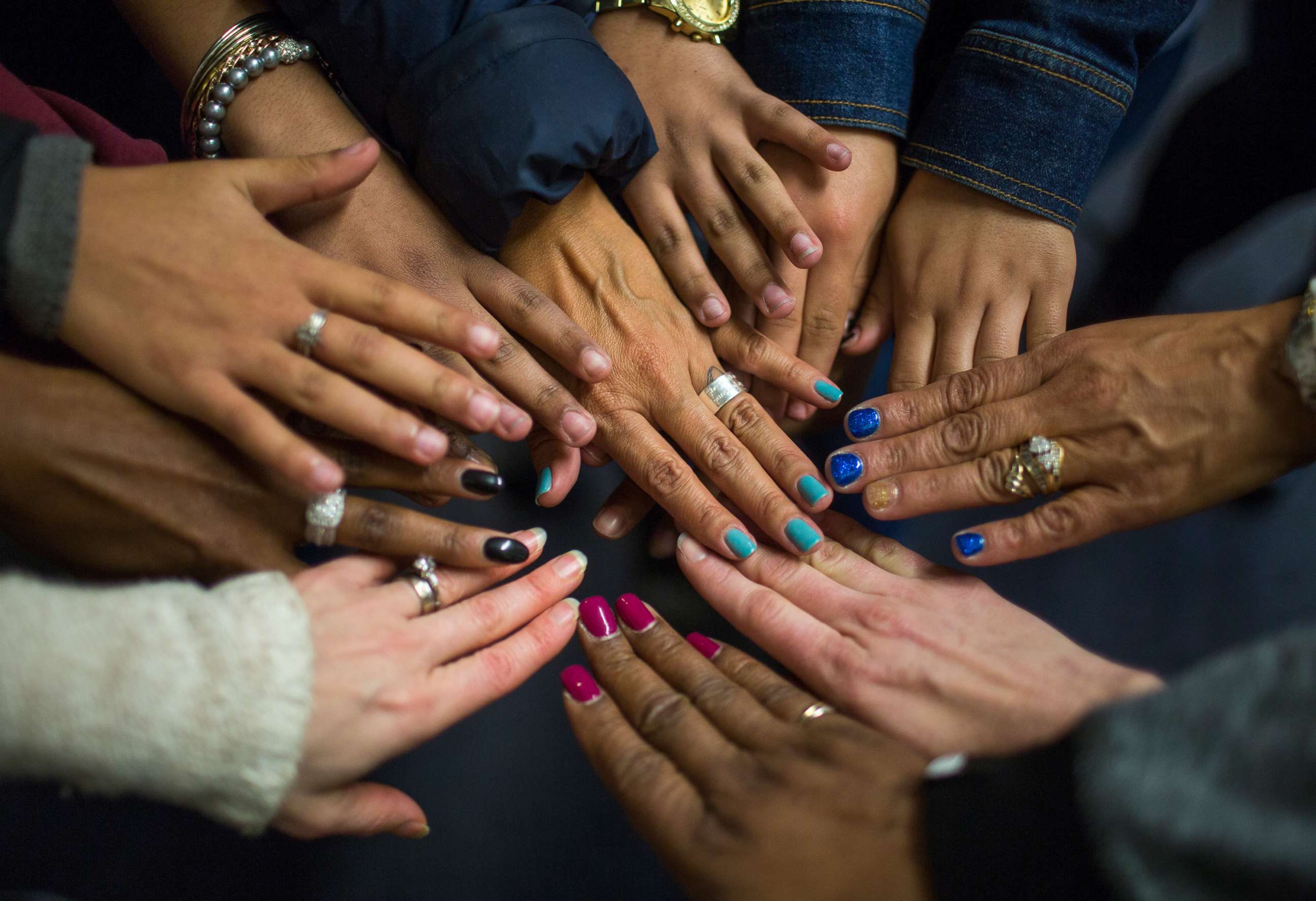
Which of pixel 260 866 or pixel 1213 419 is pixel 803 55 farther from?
pixel 260 866

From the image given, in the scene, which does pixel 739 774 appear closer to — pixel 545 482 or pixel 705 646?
pixel 705 646

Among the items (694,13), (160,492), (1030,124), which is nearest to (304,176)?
(160,492)

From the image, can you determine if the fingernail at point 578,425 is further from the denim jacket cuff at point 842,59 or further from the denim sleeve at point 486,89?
the denim jacket cuff at point 842,59

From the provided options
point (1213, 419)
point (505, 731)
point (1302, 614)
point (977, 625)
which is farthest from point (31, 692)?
point (1302, 614)

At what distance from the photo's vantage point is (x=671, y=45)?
1.30 m

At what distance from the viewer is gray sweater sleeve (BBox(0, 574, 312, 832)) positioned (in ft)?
2.46

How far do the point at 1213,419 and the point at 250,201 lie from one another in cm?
134

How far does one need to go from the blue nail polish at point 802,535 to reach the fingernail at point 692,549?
0.14 metres

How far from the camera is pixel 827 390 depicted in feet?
4.00

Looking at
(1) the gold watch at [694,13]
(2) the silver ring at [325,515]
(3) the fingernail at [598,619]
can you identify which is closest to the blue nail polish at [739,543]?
(3) the fingernail at [598,619]

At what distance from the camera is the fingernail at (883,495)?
110 centimetres

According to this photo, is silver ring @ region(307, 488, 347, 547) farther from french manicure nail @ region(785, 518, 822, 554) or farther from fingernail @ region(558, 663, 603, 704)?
french manicure nail @ region(785, 518, 822, 554)

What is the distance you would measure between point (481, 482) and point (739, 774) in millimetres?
A: 494

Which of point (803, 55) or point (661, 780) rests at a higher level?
point (803, 55)
